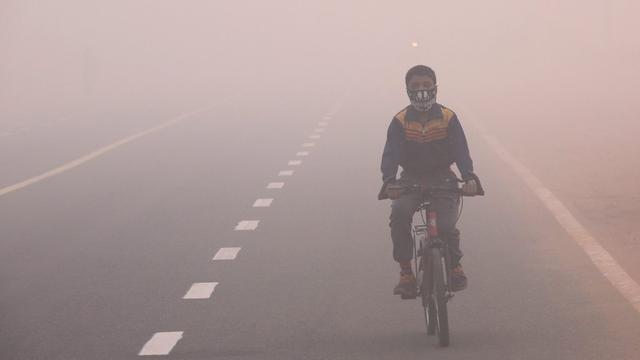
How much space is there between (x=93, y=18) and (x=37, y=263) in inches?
6406

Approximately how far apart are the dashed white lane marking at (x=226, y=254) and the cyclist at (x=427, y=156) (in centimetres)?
354

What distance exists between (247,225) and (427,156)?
595cm

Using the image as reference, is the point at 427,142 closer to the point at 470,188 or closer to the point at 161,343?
the point at 470,188

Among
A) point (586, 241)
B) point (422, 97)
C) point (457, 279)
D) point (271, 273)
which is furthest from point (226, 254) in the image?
point (422, 97)

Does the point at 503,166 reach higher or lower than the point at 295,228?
lower

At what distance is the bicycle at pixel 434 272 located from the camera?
847cm

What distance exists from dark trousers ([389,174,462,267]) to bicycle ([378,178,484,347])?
0.16ft

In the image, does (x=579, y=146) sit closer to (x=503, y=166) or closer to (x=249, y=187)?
(x=503, y=166)

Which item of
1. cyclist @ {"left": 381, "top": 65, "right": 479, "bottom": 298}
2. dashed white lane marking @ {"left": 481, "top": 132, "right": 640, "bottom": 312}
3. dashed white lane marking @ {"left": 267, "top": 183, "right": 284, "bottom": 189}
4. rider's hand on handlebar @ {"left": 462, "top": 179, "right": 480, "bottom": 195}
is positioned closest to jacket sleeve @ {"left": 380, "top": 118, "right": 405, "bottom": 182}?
cyclist @ {"left": 381, "top": 65, "right": 479, "bottom": 298}

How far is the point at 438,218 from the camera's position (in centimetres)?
900

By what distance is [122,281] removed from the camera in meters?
11.4

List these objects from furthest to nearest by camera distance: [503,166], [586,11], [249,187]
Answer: [586,11], [503,166], [249,187]

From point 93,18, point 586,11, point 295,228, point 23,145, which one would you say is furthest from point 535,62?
point 93,18

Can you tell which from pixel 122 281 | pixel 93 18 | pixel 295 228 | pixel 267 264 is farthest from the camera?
pixel 93 18
